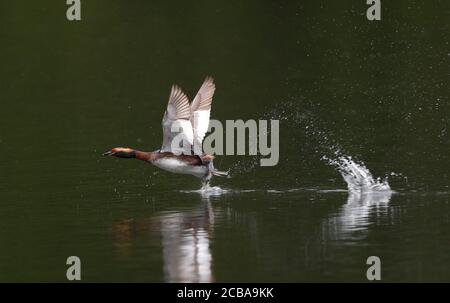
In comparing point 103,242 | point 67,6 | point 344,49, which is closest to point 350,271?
point 103,242

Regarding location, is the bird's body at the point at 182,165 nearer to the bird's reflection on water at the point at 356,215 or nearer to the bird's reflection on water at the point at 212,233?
the bird's reflection on water at the point at 212,233

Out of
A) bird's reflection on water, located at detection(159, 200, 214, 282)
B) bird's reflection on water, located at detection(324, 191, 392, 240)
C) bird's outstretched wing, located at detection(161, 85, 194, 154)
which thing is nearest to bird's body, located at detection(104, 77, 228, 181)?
bird's outstretched wing, located at detection(161, 85, 194, 154)

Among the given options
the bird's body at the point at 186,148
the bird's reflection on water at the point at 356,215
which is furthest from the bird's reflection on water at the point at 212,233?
the bird's body at the point at 186,148

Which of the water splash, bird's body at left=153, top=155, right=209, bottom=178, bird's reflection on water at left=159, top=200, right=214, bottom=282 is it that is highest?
bird's body at left=153, top=155, right=209, bottom=178

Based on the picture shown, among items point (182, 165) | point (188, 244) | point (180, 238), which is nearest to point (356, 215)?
point (180, 238)

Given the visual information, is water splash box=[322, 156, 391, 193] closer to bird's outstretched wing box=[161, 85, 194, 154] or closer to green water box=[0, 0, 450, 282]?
green water box=[0, 0, 450, 282]

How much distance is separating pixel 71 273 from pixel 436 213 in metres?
8.12

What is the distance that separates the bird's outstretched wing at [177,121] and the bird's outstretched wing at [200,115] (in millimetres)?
185

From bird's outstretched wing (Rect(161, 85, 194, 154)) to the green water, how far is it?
1294 millimetres

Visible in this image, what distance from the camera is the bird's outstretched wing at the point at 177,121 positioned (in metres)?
24.9

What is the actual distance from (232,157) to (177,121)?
7164 millimetres

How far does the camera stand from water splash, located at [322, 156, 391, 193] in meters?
26.7

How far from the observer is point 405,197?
82.9ft
